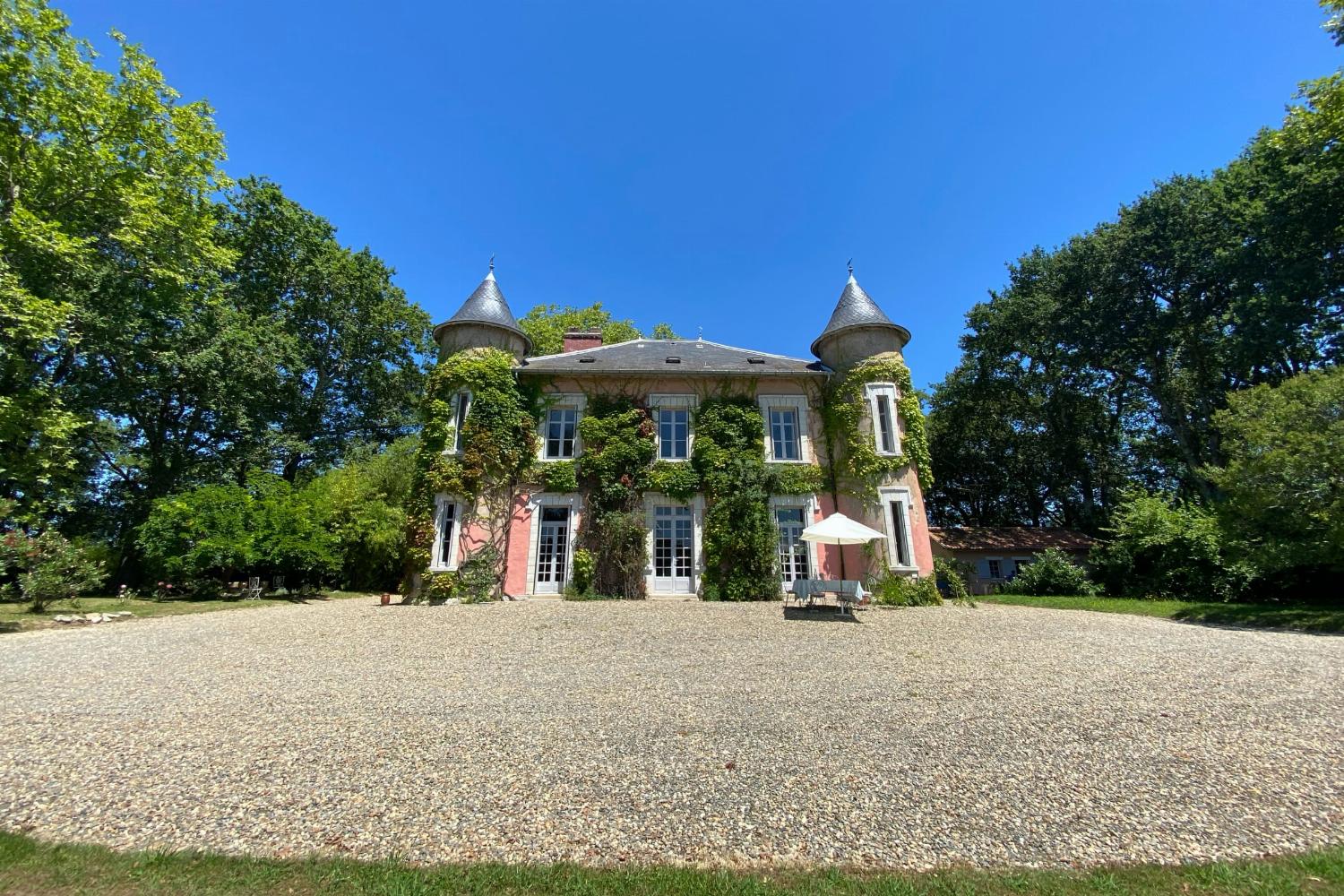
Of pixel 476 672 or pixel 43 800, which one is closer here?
pixel 43 800

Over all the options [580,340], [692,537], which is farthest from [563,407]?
[692,537]

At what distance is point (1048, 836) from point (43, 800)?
7128mm

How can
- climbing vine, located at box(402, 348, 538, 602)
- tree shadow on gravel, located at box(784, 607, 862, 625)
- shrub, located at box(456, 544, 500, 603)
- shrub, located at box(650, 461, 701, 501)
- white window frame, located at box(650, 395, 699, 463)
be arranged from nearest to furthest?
tree shadow on gravel, located at box(784, 607, 862, 625) → shrub, located at box(456, 544, 500, 603) → climbing vine, located at box(402, 348, 538, 602) → shrub, located at box(650, 461, 701, 501) → white window frame, located at box(650, 395, 699, 463)

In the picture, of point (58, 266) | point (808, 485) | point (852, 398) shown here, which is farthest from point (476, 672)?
point (58, 266)

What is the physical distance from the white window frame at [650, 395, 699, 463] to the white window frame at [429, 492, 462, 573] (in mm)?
6230

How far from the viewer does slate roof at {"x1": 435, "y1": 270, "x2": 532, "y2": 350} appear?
16.6 metres

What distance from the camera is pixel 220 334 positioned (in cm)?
2058

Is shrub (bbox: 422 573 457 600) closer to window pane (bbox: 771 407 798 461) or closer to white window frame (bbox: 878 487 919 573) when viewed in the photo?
window pane (bbox: 771 407 798 461)

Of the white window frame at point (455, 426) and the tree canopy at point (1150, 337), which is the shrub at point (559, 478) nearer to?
the white window frame at point (455, 426)

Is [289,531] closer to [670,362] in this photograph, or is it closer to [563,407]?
[563,407]

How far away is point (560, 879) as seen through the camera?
302cm

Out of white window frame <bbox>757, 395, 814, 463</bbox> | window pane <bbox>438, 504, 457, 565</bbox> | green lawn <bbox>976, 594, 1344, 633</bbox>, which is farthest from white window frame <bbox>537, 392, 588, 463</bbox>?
green lawn <bbox>976, 594, 1344, 633</bbox>

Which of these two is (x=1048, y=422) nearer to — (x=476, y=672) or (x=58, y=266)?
(x=476, y=672)

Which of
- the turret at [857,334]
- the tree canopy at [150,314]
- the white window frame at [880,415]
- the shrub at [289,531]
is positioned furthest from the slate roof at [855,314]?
the tree canopy at [150,314]
